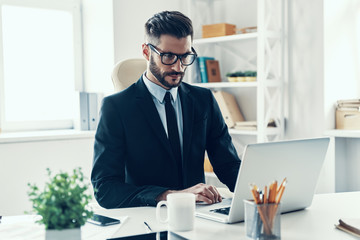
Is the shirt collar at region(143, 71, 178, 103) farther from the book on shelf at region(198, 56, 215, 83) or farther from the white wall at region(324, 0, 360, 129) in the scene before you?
the book on shelf at region(198, 56, 215, 83)

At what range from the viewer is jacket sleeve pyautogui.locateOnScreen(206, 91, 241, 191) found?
195 centimetres

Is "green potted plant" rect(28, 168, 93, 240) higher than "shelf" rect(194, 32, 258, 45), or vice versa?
"shelf" rect(194, 32, 258, 45)

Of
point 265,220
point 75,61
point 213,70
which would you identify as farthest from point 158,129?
point 75,61

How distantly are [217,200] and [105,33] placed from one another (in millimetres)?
2375

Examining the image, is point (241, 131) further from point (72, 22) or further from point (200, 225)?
point (200, 225)

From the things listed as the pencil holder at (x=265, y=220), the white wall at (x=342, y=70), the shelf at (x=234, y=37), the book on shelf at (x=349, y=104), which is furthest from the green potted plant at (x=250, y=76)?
the pencil holder at (x=265, y=220)

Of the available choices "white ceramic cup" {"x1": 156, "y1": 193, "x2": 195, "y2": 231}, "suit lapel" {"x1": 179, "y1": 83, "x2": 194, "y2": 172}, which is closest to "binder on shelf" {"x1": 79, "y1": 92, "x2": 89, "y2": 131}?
"suit lapel" {"x1": 179, "y1": 83, "x2": 194, "y2": 172}

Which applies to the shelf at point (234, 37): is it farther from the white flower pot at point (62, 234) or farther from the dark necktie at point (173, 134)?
the white flower pot at point (62, 234)

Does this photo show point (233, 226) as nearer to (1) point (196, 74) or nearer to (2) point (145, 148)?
(2) point (145, 148)

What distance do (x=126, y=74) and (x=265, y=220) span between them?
1.31 m

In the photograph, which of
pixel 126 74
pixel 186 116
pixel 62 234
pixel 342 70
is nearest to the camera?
pixel 62 234

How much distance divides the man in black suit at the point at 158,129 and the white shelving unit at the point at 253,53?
4.78 ft

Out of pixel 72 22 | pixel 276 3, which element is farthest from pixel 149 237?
pixel 72 22

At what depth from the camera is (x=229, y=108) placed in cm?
365
